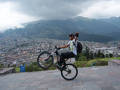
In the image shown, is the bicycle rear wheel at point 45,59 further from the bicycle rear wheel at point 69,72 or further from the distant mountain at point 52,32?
the distant mountain at point 52,32

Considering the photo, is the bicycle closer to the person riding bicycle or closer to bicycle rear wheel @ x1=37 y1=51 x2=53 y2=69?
bicycle rear wheel @ x1=37 y1=51 x2=53 y2=69

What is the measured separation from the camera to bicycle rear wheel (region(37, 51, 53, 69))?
5.24 meters

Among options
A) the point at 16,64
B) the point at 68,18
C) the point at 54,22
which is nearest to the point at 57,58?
the point at 16,64

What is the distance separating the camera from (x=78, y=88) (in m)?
4.40

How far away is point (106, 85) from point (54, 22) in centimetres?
15672

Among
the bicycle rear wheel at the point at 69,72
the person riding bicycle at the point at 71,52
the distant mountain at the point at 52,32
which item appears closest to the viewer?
the person riding bicycle at the point at 71,52

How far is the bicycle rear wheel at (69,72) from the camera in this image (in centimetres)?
544

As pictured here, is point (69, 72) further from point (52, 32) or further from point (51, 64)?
point (52, 32)

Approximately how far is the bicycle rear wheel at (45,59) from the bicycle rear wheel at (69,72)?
1.82 feet

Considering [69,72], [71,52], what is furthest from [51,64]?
[71,52]

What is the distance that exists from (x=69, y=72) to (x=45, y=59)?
0.96 m

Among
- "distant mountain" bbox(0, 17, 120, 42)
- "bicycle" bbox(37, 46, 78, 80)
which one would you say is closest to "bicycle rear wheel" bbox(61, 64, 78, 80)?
"bicycle" bbox(37, 46, 78, 80)

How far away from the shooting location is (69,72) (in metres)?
5.49

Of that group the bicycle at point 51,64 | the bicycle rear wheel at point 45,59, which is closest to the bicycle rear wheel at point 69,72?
the bicycle at point 51,64
